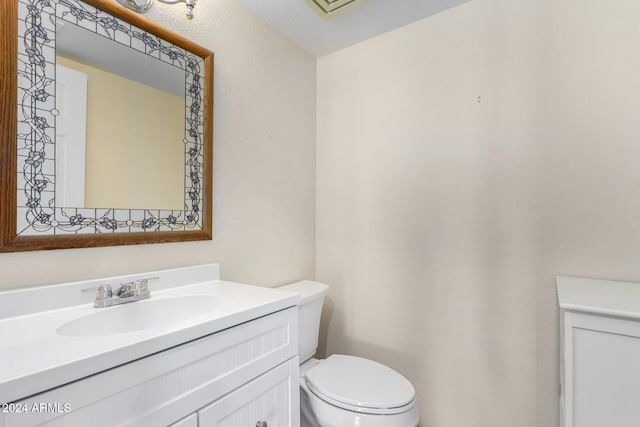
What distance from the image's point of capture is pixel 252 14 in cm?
153

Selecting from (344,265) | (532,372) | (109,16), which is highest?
(109,16)

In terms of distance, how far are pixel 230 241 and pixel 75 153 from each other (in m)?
0.67

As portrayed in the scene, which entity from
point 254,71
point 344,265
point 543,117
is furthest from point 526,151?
point 254,71

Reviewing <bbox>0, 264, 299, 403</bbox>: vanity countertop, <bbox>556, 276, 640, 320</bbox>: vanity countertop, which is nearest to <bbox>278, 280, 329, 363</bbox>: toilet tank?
<bbox>0, 264, 299, 403</bbox>: vanity countertop

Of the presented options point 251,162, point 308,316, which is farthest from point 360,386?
point 251,162

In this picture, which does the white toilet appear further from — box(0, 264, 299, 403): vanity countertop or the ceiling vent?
the ceiling vent

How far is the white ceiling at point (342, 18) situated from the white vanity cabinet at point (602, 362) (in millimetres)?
1469

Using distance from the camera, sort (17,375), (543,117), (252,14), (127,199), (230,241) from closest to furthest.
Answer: (17,375)
(127,199)
(543,117)
(230,241)
(252,14)

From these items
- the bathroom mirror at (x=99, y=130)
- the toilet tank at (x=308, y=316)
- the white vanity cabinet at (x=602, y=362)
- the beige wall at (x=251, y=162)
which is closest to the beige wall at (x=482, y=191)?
the beige wall at (x=251, y=162)

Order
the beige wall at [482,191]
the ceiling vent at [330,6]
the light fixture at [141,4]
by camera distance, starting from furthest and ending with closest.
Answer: the ceiling vent at [330,6], the beige wall at [482,191], the light fixture at [141,4]

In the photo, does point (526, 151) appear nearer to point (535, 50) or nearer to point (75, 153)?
point (535, 50)

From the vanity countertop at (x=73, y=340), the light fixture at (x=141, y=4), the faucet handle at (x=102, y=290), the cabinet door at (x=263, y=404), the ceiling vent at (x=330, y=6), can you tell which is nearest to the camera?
the vanity countertop at (x=73, y=340)

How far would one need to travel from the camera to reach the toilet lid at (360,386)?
1131 millimetres

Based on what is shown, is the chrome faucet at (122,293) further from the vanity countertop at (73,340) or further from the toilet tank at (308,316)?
the toilet tank at (308,316)
